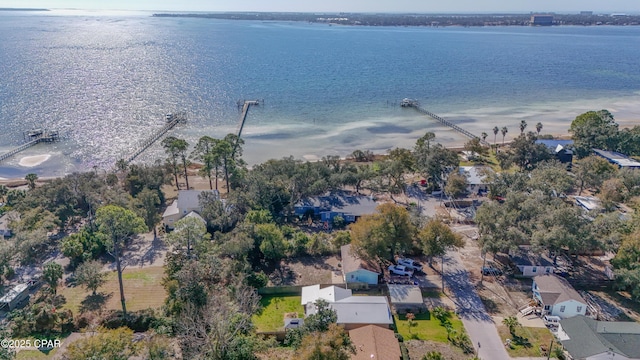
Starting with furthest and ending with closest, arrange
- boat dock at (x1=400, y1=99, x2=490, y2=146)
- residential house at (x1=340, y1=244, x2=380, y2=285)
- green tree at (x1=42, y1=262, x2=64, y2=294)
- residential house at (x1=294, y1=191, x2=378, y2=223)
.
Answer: boat dock at (x1=400, y1=99, x2=490, y2=146) < residential house at (x1=294, y1=191, x2=378, y2=223) < residential house at (x1=340, y1=244, x2=380, y2=285) < green tree at (x1=42, y1=262, x2=64, y2=294)

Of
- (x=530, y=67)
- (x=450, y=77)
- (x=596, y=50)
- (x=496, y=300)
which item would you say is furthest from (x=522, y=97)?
(x=596, y=50)

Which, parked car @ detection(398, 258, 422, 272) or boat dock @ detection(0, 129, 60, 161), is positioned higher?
parked car @ detection(398, 258, 422, 272)

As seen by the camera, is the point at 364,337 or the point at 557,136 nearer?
the point at 364,337

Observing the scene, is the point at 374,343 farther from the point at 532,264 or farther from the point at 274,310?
the point at 532,264

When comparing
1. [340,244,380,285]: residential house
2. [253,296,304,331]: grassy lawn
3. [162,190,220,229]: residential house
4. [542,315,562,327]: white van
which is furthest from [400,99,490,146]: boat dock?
[253,296,304,331]: grassy lawn

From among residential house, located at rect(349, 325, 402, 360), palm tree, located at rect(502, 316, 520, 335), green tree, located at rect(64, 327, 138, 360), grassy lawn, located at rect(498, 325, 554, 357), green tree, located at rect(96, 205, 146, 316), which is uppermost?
green tree, located at rect(96, 205, 146, 316)

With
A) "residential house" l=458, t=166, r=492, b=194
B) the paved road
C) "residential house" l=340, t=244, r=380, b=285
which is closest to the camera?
the paved road

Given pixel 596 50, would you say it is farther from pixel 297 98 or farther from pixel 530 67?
pixel 297 98

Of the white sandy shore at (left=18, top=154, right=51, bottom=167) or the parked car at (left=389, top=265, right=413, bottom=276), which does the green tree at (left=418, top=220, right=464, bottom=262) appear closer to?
the parked car at (left=389, top=265, right=413, bottom=276)
